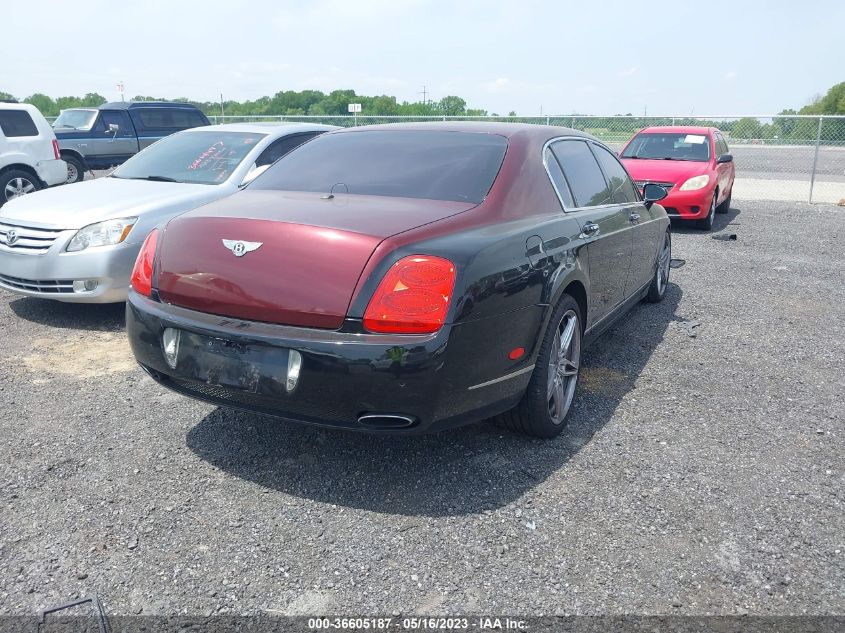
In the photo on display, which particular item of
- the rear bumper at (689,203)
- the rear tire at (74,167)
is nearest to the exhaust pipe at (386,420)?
the rear bumper at (689,203)

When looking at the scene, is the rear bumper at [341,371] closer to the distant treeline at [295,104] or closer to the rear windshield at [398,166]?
the rear windshield at [398,166]

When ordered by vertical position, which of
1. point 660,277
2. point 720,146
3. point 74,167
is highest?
point 720,146

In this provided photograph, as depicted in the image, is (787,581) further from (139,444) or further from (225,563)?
(139,444)

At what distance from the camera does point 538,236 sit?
3.16m

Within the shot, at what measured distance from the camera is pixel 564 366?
350cm

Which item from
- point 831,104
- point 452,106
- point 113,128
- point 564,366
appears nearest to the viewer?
point 564,366

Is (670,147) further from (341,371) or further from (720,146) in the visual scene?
(341,371)

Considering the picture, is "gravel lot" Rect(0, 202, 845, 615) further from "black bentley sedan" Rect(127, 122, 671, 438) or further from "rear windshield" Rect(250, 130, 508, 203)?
"rear windshield" Rect(250, 130, 508, 203)

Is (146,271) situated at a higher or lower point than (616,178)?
lower

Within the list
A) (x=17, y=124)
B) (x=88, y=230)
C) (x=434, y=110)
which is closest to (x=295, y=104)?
(x=434, y=110)

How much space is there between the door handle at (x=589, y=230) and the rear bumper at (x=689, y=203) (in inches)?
269

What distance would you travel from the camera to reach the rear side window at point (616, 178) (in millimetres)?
4555

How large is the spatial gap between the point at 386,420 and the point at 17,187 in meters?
10.1

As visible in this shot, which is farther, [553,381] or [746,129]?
[746,129]
